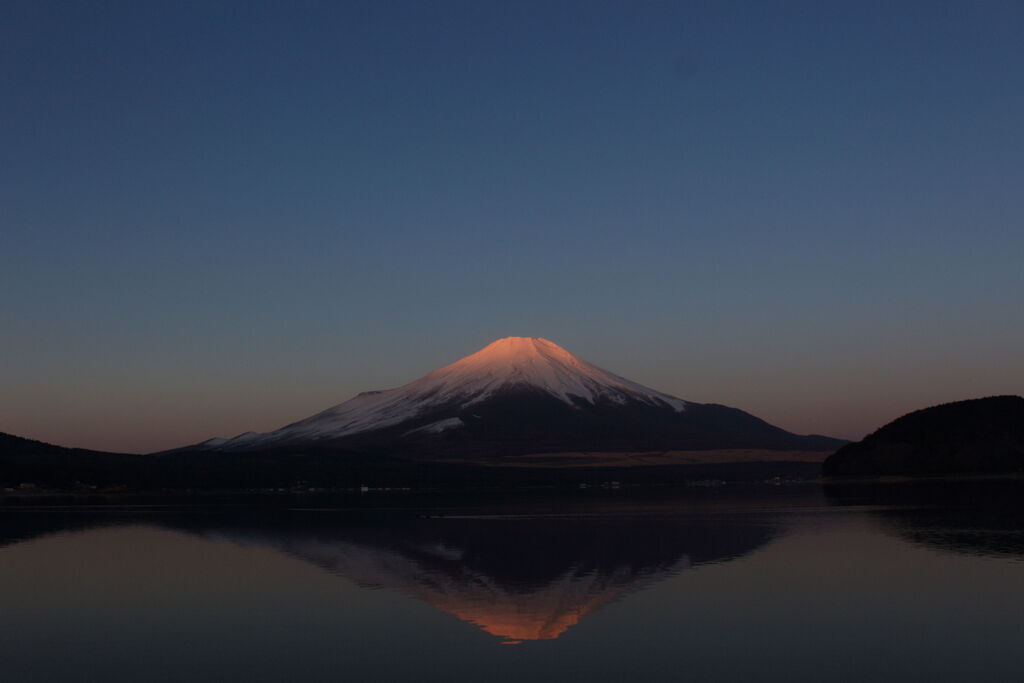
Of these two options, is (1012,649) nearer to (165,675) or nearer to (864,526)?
(165,675)

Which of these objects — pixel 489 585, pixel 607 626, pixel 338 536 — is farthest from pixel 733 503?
pixel 607 626

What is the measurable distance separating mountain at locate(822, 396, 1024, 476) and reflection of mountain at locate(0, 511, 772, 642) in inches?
4042

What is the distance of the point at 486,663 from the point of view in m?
22.0

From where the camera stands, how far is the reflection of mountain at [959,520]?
42.6m

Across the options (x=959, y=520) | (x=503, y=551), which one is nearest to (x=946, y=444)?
(x=959, y=520)

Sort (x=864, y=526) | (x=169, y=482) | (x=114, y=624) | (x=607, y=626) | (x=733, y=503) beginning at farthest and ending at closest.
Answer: (x=169, y=482) → (x=733, y=503) → (x=864, y=526) → (x=114, y=624) → (x=607, y=626)

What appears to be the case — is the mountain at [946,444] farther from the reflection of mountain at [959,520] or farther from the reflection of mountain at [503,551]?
the reflection of mountain at [503,551]

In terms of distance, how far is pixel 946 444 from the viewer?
162m

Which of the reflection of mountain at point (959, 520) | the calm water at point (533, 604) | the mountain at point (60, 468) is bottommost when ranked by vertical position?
the calm water at point (533, 604)

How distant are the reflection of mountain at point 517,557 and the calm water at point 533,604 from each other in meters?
0.17

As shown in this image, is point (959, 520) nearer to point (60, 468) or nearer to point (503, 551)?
point (503, 551)

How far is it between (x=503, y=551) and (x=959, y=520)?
1101 inches

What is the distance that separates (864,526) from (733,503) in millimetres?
31979

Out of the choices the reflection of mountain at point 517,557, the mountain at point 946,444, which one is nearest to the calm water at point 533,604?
Result: the reflection of mountain at point 517,557
